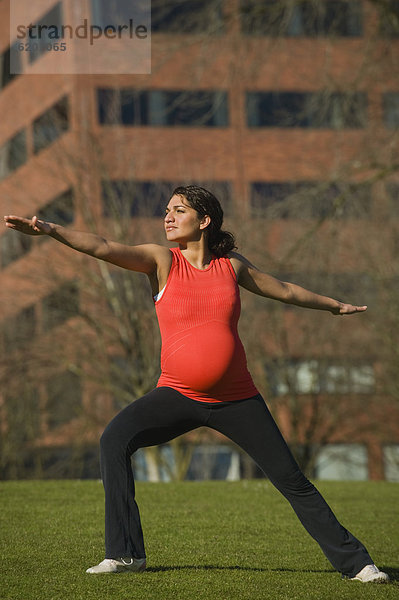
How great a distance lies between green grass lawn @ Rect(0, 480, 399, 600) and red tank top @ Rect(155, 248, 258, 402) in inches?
46.9

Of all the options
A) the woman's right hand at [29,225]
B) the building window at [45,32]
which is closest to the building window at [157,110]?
the building window at [45,32]

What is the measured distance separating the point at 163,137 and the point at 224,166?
7.02 metres

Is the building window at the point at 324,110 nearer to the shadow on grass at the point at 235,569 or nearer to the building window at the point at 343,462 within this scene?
the shadow on grass at the point at 235,569

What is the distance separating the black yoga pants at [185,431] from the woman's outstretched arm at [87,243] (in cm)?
84

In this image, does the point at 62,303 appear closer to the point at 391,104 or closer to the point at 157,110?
the point at 391,104

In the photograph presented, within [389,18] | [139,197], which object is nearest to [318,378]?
[139,197]

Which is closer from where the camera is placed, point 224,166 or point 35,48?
point 35,48

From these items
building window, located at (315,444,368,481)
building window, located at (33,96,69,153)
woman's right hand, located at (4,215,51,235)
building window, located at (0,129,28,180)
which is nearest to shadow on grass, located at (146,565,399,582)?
woman's right hand, located at (4,215,51,235)

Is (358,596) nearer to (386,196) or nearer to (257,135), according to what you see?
(386,196)

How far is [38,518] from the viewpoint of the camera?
8719mm

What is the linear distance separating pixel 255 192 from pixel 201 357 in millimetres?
24381

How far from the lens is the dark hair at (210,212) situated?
242 inches

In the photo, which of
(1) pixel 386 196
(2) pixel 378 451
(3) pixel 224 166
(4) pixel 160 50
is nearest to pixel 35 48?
(4) pixel 160 50

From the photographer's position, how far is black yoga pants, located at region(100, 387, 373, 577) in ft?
19.1
